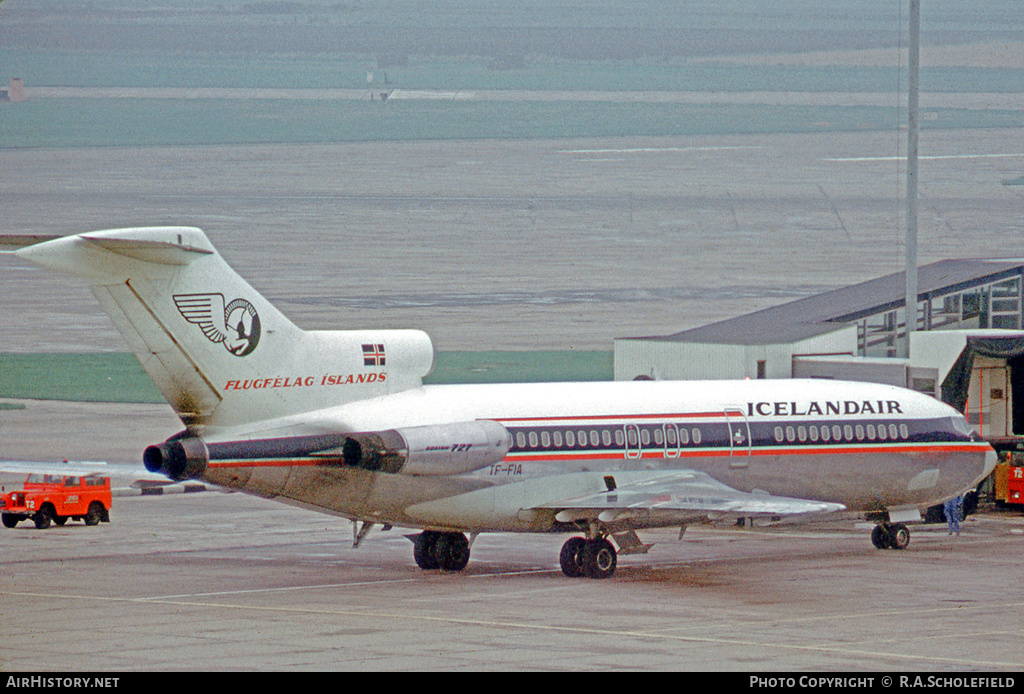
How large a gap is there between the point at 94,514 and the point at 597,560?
43.3ft

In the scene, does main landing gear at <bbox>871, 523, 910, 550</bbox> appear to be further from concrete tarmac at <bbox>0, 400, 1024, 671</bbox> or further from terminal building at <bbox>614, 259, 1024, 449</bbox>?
terminal building at <bbox>614, 259, 1024, 449</bbox>

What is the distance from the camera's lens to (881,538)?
34031 millimetres

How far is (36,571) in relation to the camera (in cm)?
3002

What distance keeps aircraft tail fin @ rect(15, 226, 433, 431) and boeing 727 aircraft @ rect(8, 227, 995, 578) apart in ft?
0.09

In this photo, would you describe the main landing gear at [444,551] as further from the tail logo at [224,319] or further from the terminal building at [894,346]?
the terminal building at [894,346]

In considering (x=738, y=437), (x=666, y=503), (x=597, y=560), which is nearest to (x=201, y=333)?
(x=597, y=560)

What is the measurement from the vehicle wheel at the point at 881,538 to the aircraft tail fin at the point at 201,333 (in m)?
11.2

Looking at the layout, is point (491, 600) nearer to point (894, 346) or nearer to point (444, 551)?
point (444, 551)

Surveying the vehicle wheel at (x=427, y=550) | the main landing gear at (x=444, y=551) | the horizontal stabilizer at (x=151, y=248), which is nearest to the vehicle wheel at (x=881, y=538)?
the main landing gear at (x=444, y=551)

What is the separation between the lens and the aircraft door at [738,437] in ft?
103

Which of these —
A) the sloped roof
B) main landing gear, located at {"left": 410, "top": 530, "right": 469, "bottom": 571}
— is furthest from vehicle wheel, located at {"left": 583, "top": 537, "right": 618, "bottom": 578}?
the sloped roof

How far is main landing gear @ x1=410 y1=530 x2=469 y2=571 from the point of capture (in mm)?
30734
